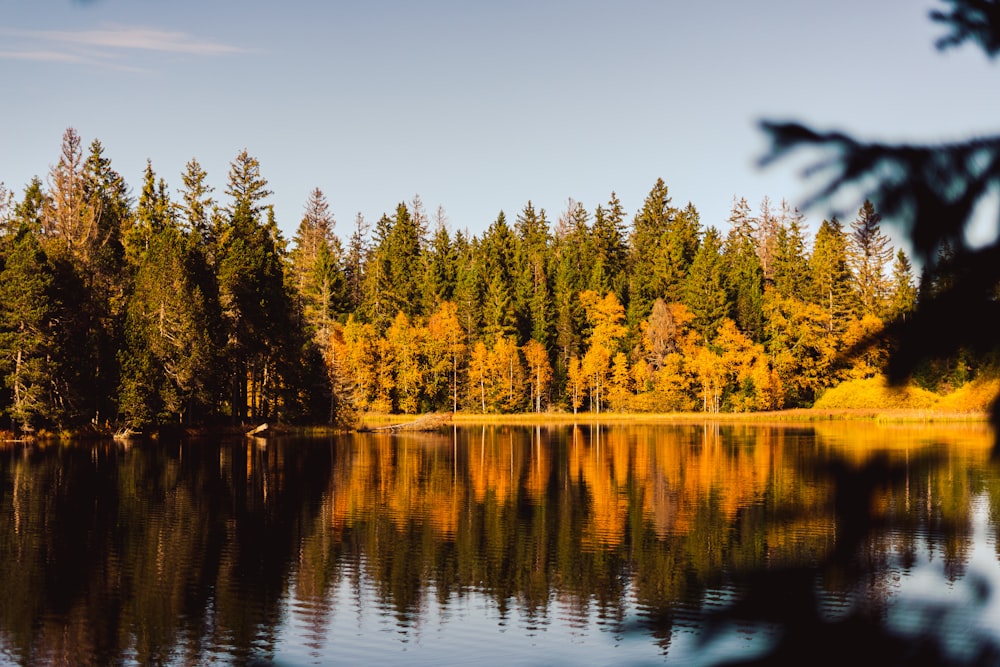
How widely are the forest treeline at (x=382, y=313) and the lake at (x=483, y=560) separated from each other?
47.5 ft

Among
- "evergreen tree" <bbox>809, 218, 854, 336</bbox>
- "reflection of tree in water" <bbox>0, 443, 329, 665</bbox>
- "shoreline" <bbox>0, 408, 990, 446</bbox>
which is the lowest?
"reflection of tree in water" <bbox>0, 443, 329, 665</bbox>

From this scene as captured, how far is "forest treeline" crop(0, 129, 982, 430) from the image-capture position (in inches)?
2552

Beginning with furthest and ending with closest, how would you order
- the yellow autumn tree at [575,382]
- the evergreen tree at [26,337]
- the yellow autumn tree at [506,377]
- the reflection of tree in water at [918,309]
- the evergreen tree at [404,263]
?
the evergreen tree at [404,263], the yellow autumn tree at [575,382], the yellow autumn tree at [506,377], the evergreen tree at [26,337], the reflection of tree in water at [918,309]

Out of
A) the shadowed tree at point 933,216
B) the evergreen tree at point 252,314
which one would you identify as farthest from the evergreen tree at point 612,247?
the shadowed tree at point 933,216

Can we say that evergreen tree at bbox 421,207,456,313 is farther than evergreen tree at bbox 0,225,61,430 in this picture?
Yes

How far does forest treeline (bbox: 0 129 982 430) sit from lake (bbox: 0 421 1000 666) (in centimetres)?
1447

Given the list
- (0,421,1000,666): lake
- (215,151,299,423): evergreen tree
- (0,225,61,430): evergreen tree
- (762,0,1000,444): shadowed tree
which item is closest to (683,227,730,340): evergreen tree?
(215,151,299,423): evergreen tree

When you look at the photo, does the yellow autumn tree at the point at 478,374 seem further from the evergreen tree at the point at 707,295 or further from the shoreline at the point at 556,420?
the evergreen tree at the point at 707,295

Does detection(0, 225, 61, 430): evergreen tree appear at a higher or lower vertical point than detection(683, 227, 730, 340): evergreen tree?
lower

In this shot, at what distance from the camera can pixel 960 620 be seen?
89.4 inches

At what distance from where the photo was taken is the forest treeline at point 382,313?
64.8m

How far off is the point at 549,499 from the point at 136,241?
2094 inches

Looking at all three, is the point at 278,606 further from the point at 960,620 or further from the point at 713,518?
the point at 960,620

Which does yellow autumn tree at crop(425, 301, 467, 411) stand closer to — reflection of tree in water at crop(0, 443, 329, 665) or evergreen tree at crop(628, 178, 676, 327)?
evergreen tree at crop(628, 178, 676, 327)
